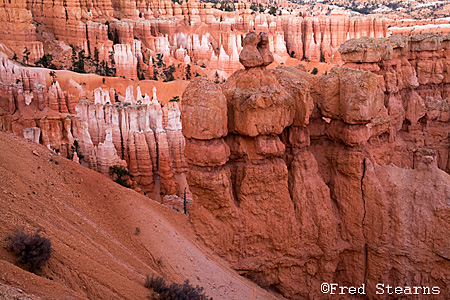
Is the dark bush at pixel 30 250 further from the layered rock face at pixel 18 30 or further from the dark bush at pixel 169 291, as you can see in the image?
the layered rock face at pixel 18 30

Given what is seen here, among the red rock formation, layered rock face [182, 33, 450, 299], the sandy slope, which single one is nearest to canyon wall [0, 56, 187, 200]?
the red rock formation

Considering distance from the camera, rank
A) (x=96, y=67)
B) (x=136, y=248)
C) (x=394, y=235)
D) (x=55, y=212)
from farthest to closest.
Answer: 1. (x=96, y=67)
2. (x=394, y=235)
3. (x=136, y=248)
4. (x=55, y=212)

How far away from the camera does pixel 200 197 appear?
1334 cm

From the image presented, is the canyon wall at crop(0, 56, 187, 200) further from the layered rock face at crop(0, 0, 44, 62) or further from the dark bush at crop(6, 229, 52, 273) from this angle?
the layered rock face at crop(0, 0, 44, 62)

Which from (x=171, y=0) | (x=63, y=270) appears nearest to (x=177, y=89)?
(x=171, y=0)

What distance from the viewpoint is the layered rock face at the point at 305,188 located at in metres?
13.0

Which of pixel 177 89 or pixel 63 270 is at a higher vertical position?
pixel 63 270

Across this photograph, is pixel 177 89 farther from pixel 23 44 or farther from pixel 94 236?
pixel 94 236

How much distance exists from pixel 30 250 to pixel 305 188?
8764 millimetres

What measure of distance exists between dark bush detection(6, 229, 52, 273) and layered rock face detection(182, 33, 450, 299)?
5718 mm

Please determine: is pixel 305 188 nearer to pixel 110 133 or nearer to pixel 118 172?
pixel 118 172

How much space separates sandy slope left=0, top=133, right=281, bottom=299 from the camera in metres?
8.10

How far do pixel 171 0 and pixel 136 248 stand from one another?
2888 inches

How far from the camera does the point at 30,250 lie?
7340mm
